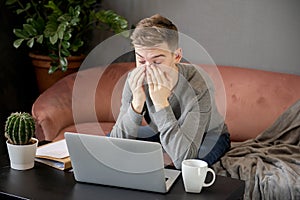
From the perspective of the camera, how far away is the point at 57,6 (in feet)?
10.2

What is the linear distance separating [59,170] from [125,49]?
5.37ft

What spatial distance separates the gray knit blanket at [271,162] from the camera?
203 cm

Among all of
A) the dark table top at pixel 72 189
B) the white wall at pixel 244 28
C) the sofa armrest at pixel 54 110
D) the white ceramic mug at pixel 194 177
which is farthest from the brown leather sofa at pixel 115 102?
the white ceramic mug at pixel 194 177

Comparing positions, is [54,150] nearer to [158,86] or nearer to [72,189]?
[72,189]

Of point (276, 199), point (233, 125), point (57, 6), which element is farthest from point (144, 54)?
point (57, 6)

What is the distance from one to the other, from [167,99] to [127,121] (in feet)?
0.56

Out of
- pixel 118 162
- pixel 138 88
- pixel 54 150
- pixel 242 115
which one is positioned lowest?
pixel 242 115

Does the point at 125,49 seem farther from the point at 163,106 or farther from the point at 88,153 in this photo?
the point at 88,153

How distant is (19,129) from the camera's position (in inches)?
68.6

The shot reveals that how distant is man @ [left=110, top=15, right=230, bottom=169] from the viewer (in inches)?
73.0

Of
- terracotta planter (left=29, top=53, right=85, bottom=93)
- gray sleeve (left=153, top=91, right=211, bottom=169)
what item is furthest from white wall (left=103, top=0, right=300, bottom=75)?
gray sleeve (left=153, top=91, right=211, bottom=169)

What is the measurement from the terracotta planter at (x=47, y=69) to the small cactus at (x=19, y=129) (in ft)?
4.65

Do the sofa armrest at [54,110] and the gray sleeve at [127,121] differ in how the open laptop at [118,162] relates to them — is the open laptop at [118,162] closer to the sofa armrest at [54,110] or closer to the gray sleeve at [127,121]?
the gray sleeve at [127,121]

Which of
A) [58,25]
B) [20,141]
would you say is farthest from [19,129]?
[58,25]
